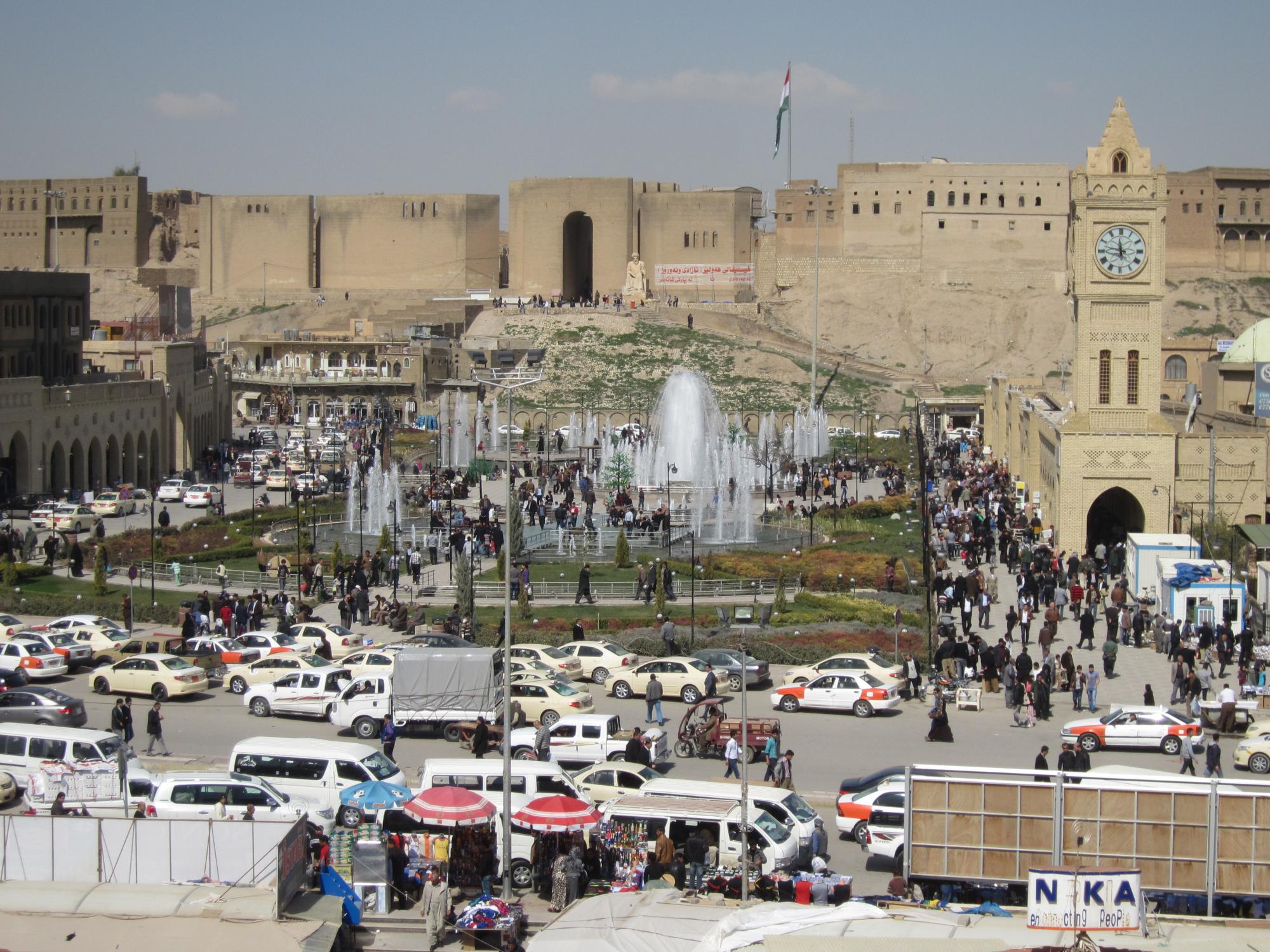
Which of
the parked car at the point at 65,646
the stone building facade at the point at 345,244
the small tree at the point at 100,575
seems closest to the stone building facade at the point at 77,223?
the stone building facade at the point at 345,244

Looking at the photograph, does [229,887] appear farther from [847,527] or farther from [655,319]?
[655,319]

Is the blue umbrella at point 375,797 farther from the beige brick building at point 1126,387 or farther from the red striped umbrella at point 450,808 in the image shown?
the beige brick building at point 1126,387

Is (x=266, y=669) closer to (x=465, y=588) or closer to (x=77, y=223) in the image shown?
(x=465, y=588)

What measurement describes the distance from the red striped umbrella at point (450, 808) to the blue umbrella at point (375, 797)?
453mm

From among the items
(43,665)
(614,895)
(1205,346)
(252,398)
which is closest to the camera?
(614,895)

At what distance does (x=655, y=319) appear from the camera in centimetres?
6888

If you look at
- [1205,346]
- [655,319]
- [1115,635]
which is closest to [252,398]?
[655,319]

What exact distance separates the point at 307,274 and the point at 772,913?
241 feet

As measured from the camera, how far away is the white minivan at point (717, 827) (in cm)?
1332

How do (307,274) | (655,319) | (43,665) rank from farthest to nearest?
(307,274) → (655,319) → (43,665)

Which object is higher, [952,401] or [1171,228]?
[1171,228]

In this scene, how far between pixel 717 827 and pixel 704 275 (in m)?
62.8

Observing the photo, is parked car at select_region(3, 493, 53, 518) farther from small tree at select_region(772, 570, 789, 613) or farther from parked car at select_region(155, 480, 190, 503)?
small tree at select_region(772, 570, 789, 613)

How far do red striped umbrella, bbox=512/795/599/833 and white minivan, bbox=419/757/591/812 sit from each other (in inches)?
24.8
